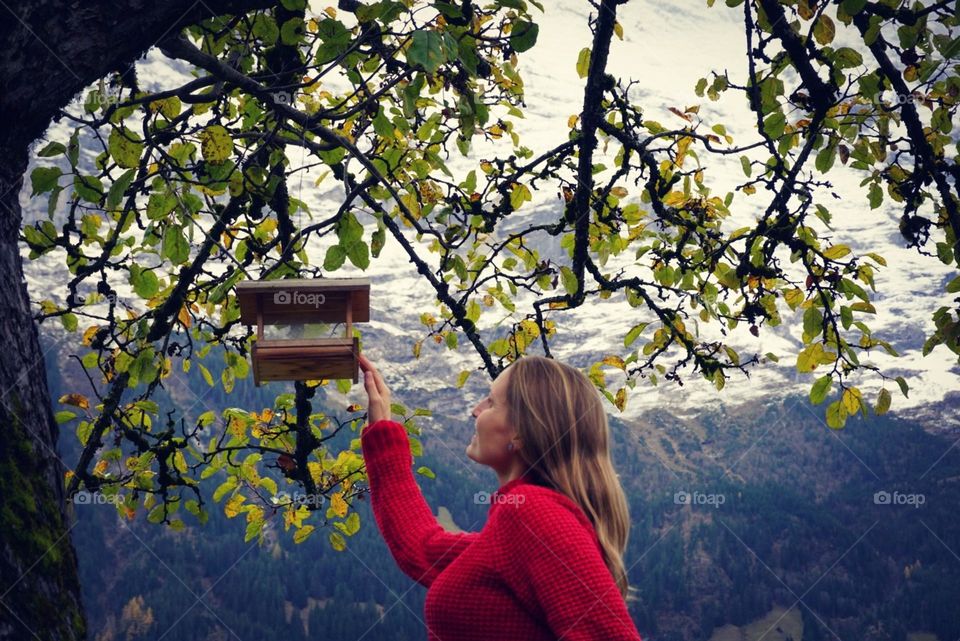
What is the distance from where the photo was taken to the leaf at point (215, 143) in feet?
15.6

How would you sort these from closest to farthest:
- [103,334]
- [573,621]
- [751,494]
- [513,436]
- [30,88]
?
[573,621] → [513,436] → [30,88] → [103,334] → [751,494]

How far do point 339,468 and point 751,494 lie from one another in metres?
202

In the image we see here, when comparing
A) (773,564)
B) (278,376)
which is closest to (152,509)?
(278,376)

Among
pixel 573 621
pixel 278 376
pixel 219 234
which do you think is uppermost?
pixel 219 234

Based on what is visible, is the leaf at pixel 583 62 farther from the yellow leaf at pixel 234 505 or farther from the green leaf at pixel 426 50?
the yellow leaf at pixel 234 505

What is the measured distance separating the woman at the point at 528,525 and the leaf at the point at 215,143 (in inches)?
83.1

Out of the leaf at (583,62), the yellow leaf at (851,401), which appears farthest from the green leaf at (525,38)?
the yellow leaf at (851,401)

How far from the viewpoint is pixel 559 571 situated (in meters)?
2.57

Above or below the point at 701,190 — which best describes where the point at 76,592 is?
below

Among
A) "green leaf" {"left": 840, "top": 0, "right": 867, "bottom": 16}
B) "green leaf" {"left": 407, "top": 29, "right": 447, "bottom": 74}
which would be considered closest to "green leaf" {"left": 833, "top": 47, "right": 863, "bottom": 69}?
"green leaf" {"left": 840, "top": 0, "right": 867, "bottom": 16}

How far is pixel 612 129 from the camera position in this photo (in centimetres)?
536

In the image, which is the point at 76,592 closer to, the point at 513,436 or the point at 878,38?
the point at 513,436

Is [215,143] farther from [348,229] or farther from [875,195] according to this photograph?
[875,195]

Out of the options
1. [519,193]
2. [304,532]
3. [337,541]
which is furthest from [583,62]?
[337,541]
